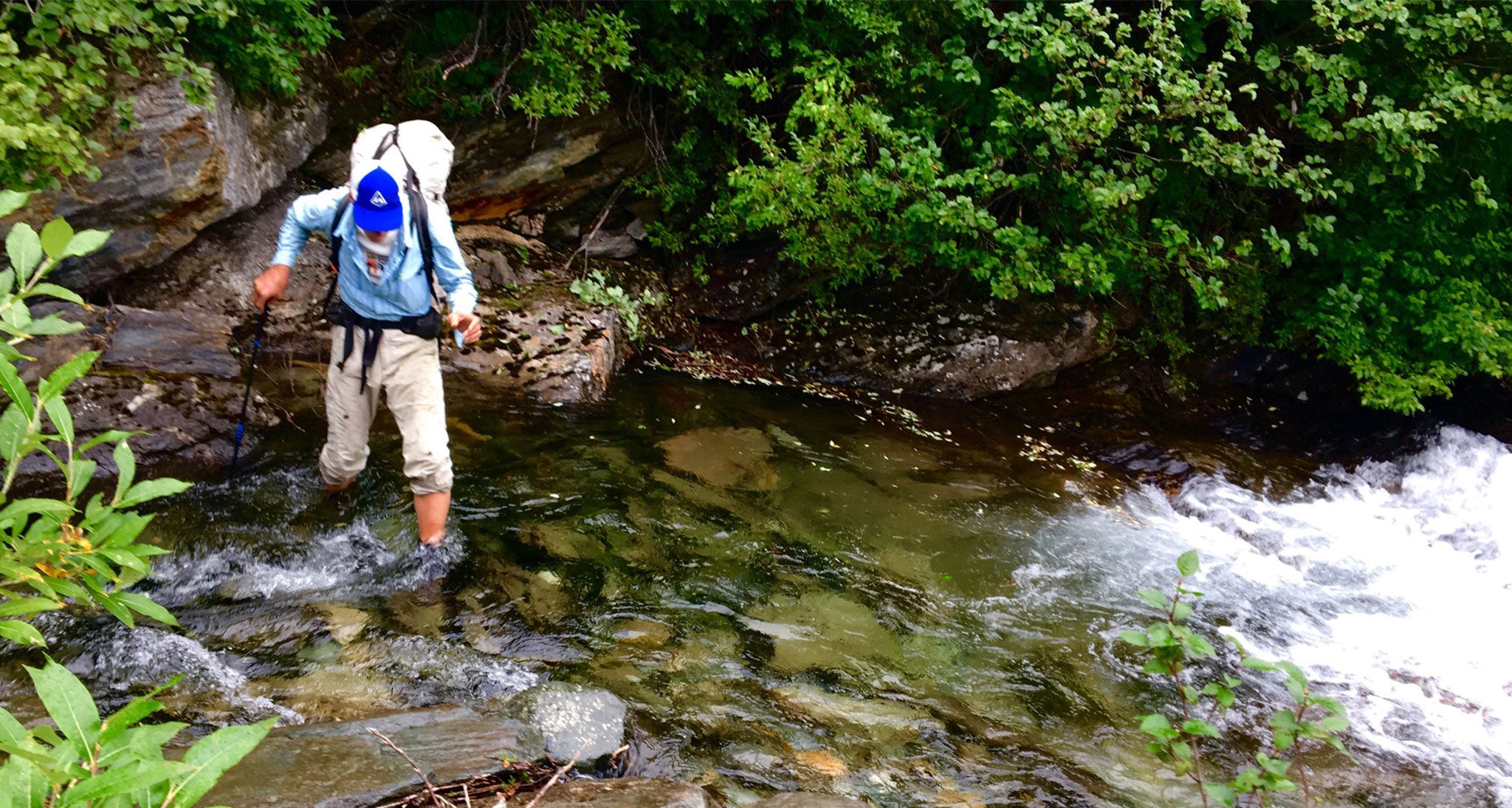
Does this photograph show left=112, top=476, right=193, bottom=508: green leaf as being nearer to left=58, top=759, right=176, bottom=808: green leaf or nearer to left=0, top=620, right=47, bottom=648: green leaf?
left=0, top=620, right=47, bottom=648: green leaf

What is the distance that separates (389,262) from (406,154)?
0.52 m

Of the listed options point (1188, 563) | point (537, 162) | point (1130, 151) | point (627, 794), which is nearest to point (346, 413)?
point (627, 794)

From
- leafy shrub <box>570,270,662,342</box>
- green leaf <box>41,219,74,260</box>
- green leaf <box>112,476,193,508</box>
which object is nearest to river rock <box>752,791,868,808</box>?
green leaf <box>112,476,193,508</box>

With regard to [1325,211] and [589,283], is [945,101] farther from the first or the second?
[1325,211]

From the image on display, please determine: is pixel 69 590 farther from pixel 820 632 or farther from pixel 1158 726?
pixel 820 632

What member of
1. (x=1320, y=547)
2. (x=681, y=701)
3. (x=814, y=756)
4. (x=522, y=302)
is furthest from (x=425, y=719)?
(x=1320, y=547)

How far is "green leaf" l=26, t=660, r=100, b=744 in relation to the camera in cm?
142

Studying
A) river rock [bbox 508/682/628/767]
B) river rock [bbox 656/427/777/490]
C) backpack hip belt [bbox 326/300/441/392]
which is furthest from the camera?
river rock [bbox 656/427/777/490]

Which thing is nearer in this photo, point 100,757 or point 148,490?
point 100,757

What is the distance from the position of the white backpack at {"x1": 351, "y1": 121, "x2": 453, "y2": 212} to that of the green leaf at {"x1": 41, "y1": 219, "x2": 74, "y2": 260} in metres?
2.78

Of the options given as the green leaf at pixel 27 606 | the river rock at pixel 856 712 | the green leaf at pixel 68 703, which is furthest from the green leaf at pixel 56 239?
the river rock at pixel 856 712

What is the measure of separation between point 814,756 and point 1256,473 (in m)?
7.27

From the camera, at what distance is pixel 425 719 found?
3596 mm

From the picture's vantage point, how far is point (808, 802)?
3514 mm
